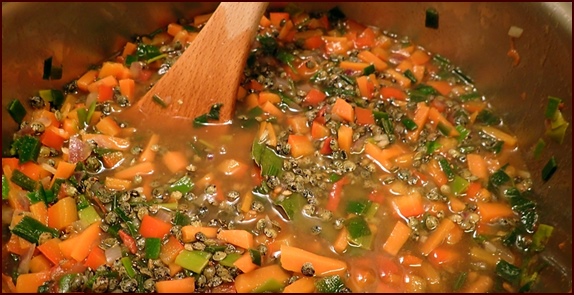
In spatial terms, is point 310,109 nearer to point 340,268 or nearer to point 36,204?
point 340,268

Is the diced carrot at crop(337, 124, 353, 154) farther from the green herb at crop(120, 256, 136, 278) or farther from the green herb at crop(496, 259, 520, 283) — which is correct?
the green herb at crop(120, 256, 136, 278)

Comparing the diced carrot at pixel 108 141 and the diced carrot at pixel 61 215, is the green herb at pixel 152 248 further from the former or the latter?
the diced carrot at pixel 108 141

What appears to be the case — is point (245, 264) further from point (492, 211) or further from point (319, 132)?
point (492, 211)

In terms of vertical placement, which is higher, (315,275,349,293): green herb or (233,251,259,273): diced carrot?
(233,251,259,273): diced carrot

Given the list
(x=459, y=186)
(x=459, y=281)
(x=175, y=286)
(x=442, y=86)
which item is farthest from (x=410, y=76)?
(x=175, y=286)

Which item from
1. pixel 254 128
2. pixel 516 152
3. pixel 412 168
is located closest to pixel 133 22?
pixel 254 128

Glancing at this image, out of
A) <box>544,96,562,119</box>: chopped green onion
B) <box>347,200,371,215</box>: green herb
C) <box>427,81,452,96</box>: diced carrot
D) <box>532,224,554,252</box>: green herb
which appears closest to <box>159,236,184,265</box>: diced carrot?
<box>347,200,371,215</box>: green herb

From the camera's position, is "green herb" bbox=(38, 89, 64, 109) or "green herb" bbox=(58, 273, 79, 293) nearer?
"green herb" bbox=(58, 273, 79, 293)
